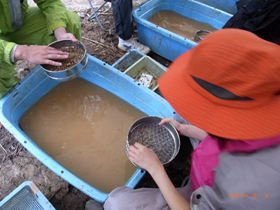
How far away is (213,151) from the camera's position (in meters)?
0.77

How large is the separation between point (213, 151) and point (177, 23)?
221 centimetres

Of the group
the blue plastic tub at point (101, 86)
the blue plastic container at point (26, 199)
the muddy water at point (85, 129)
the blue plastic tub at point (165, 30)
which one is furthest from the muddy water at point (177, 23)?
the blue plastic container at point (26, 199)

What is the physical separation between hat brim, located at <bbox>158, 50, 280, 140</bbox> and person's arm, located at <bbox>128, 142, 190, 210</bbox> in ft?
1.38

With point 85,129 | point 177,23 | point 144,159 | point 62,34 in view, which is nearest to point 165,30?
point 177,23

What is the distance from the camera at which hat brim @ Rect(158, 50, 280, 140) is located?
22.4 inches

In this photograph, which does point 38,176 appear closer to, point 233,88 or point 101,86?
point 101,86

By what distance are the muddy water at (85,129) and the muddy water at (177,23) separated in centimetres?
132

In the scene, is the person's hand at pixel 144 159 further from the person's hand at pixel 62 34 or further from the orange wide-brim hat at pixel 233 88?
the person's hand at pixel 62 34

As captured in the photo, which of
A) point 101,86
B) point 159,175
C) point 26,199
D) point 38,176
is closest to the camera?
point 159,175

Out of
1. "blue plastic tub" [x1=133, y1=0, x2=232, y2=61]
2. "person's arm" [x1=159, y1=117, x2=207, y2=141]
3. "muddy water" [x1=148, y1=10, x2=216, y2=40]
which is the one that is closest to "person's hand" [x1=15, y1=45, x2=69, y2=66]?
"person's arm" [x1=159, y1=117, x2=207, y2=141]

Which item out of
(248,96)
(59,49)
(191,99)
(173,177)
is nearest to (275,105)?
(248,96)

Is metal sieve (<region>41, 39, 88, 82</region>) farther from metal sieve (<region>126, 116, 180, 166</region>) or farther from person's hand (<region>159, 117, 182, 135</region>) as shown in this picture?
person's hand (<region>159, 117, 182, 135</region>)

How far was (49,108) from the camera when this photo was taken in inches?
64.8

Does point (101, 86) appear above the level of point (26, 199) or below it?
above
